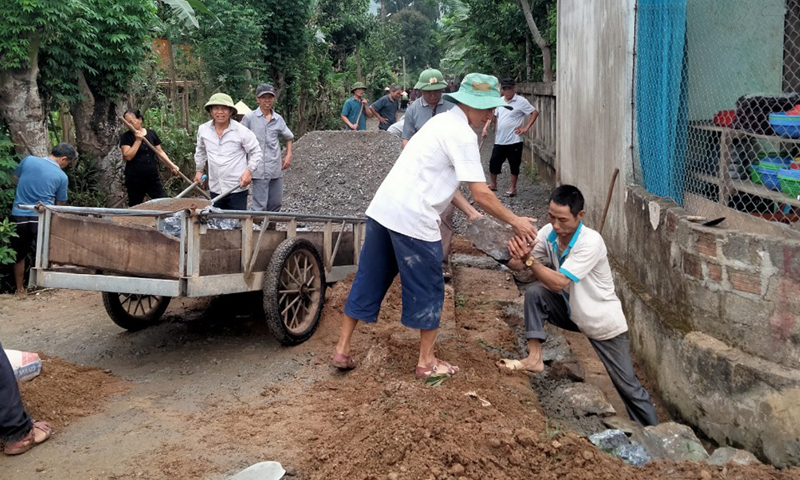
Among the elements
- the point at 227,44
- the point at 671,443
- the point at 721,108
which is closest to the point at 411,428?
the point at 671,443

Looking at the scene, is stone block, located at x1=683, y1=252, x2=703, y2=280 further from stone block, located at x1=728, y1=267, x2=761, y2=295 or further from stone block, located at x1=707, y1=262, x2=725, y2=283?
stone block, located at x1=728, y1=267, x2=761, y2=295

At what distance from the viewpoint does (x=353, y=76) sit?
89.5ft

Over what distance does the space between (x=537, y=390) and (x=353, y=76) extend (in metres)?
23.4

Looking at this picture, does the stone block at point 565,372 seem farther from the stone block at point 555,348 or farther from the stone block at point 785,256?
the stone block at point 785,256

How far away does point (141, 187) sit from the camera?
874cm

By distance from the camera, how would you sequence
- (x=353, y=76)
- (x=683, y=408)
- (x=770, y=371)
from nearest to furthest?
(x=770, y=371) → (x=683, y=408) → (x=353, y=76)

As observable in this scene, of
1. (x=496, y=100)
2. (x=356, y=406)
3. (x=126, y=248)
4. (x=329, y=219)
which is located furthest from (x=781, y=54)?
(x=126, y=248)

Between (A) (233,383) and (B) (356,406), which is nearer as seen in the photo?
(B) (356,406)

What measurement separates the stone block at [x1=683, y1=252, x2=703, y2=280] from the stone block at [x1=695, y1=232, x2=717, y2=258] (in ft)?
0.28

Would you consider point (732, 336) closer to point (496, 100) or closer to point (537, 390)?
point (537, 390)

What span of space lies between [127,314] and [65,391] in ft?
4.94

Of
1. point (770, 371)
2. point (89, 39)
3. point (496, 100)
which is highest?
point (89, 39)

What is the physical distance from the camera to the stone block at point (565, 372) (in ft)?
17.5

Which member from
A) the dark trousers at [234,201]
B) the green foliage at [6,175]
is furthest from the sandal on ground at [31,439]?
the green foliage at [6,175]
